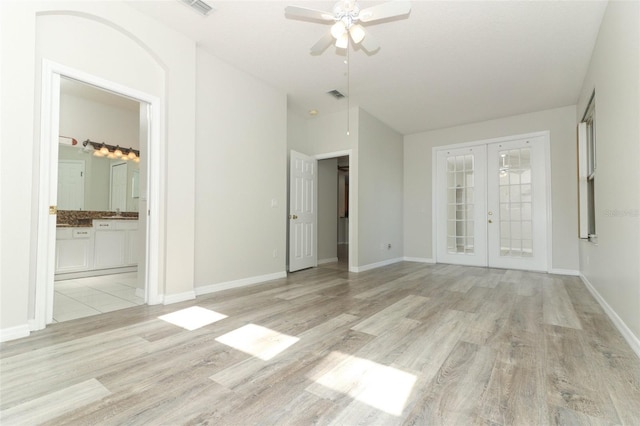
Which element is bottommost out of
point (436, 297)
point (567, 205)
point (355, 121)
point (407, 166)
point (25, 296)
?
point (436, 297)

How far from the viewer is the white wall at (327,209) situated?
631 cm

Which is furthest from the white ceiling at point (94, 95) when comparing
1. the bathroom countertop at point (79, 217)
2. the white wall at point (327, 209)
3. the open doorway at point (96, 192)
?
the white wall at point (327, 209)

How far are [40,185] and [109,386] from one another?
1858 mm

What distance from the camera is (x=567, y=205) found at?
5.04 meters

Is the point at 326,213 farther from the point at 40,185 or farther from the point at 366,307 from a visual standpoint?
the point at 40,185

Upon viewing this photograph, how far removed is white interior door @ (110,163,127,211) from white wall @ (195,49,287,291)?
3099 mm

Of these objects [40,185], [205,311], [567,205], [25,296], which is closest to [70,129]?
[40,185]

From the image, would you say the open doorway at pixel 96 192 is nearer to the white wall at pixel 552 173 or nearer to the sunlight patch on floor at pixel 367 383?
the sunlight patch on floor at pixel 367 383

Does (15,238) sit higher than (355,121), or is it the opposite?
(355,121)

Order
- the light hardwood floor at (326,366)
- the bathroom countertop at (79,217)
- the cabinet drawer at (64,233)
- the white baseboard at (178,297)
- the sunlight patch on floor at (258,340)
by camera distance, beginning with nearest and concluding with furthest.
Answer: the light hardwood floor at (326,366), the sunlight patch on floor at (258,340), the white baseboard at (178,297), the cabinet drawer at (64,233), the bathroom countertop at (79,217)

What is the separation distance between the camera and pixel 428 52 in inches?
138

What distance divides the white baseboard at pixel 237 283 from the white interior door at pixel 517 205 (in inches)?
168

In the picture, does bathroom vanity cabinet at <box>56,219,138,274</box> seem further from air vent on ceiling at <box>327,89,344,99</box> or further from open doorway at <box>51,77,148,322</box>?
air vent on ceiling at <box>327,89,344,99</box>

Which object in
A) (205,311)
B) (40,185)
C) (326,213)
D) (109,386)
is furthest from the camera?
(326,213)
